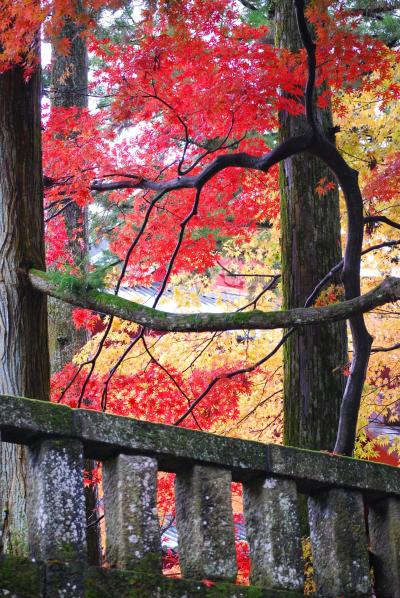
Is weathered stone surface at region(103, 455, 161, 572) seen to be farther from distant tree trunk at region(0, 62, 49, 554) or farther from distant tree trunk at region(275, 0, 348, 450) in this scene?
distant tree trunk at region(275, 0, 348, 450)

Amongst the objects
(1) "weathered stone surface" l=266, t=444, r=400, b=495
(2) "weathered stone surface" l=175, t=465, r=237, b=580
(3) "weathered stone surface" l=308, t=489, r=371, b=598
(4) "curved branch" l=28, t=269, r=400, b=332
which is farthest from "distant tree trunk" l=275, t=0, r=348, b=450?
(2) "weathered stone surface" l=175, t=465, r=237, b=580

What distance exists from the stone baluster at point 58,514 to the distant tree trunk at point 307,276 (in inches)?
177

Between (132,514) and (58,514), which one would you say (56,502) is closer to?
(58,514)

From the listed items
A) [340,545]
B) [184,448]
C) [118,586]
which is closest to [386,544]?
[340,545]

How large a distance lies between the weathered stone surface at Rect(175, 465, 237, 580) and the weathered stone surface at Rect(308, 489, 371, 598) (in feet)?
1.94

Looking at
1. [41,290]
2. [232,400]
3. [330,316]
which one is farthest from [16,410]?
[232,400]

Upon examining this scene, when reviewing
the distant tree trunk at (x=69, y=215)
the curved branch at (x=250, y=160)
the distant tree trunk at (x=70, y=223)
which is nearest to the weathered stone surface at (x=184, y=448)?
the curved branch at (x=250, y=160)

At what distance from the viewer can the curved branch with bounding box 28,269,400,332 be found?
14.9 feet

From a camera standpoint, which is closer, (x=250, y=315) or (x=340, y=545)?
(x=340, y=545)

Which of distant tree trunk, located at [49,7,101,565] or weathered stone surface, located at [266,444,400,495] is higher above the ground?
distant tree trunk, located at [49,7,101,565]

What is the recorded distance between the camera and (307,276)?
795 cm

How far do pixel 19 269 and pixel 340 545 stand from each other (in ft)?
11.2

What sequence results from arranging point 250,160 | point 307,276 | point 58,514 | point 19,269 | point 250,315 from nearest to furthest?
1. point 58,514
2. point 250,315
3. point 250,160
4. point 19,269
5. point 307,276

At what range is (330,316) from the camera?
4.62 m
